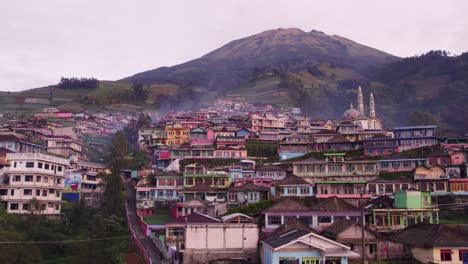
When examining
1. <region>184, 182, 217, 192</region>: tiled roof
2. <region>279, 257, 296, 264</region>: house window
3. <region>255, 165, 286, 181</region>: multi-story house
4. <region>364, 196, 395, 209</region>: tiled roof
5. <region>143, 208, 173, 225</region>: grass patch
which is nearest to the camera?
<region>279, 257, 296, 264</region>: house window

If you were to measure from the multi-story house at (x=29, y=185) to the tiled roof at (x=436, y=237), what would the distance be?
33.4m

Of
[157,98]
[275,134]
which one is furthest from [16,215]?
[157,98]

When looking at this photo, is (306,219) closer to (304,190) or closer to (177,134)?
(304,190)

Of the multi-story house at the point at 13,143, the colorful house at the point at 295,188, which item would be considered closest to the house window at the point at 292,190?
the colorful house at the point at 295,188

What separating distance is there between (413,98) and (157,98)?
68.0 m

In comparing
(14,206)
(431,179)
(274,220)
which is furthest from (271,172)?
(14,206)

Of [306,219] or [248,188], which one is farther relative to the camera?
[248,188]

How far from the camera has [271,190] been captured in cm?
→ 4975

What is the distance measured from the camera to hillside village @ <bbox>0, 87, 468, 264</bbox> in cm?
A: 3456

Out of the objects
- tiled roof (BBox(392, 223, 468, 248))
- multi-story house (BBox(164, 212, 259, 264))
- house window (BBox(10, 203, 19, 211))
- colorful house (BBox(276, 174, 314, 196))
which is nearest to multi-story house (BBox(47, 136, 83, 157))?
house window (BBox(10, 203, 19, 211))

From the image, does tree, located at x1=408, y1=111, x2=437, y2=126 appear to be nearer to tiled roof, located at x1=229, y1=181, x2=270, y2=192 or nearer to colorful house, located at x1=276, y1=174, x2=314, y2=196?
colorful house, located at x1=276, y1=174, x2=314, y2=196

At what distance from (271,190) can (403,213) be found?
1315 centimetres

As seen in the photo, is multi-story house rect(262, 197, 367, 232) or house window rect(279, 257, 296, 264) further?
multi-story house rect(262, 197, 367, 232)

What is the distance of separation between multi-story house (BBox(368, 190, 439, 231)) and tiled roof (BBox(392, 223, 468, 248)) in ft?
18.9
